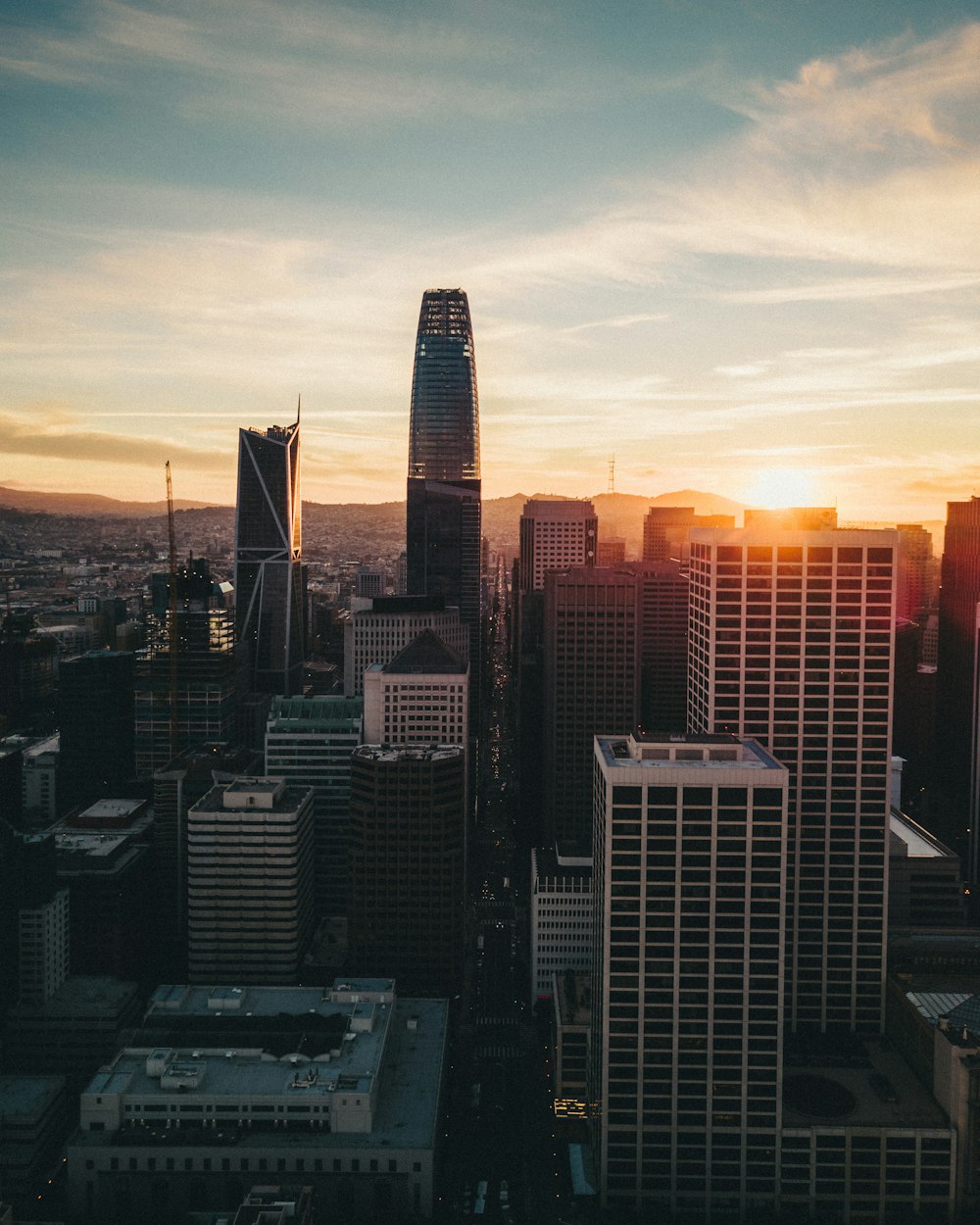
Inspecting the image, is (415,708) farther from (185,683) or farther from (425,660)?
(185,683)

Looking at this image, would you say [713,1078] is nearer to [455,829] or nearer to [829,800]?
[829,800]

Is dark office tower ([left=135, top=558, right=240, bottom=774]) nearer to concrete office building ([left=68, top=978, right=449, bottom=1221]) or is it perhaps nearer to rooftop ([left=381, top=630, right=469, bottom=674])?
rooftop ([left=381, top=630, right=469, bottom=674])

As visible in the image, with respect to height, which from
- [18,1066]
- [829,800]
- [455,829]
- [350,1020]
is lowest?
[18,1066]

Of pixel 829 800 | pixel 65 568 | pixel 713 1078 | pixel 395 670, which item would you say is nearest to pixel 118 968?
pixel 395 670

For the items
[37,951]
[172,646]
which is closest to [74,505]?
[172,646]

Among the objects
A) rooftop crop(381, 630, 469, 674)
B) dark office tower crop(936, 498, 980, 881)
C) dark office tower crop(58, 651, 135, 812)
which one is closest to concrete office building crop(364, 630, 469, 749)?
rooftop crop(381, 630, 469, 674)

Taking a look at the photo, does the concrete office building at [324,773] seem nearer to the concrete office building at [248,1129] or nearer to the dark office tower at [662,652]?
the concrete office building at [248,1129]

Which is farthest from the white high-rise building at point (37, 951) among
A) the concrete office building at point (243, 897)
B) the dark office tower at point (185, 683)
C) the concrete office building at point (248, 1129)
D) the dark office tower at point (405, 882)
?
the dark office tower at point (185, 683)
